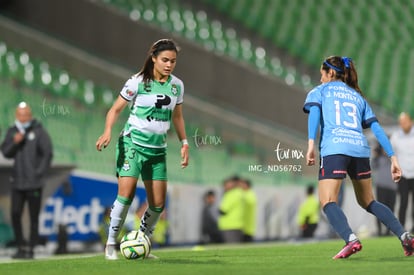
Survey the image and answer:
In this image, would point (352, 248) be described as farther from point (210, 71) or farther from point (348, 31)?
point (348, 31)

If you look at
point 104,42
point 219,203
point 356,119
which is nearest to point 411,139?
point 219,203

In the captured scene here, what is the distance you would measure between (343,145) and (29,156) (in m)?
5.89

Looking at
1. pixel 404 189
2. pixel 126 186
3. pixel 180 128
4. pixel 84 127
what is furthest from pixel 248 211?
pixel 126 186

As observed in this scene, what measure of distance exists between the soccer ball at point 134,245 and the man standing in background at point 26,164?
4099mm

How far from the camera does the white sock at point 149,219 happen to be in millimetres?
9312

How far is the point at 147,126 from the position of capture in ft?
29.7

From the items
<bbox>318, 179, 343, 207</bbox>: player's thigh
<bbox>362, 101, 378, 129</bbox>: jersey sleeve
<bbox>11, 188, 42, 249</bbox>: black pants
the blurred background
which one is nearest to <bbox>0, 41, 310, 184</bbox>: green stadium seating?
the blurred background

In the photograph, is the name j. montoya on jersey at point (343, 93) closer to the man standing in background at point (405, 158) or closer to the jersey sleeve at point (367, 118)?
the jersey sleeve at point (367, 118)

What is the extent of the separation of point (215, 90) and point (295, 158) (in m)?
12.4

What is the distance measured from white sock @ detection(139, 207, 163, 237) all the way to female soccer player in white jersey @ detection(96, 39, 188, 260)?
13 cm

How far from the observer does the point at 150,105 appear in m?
9.08

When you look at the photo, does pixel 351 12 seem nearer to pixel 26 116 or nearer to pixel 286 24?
pixel 286 24

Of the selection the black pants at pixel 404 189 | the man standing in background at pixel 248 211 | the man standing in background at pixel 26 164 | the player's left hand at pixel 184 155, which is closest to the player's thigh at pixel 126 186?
the player's left hand at pixel 184 155

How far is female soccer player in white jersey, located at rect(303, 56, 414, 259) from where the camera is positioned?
28.6 ft
